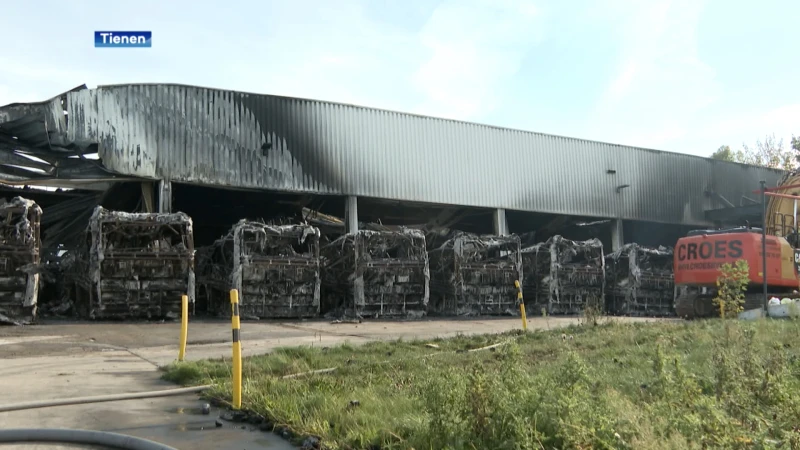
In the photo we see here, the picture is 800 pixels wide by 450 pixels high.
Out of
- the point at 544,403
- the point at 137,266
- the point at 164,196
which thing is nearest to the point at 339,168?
the point at 164,196

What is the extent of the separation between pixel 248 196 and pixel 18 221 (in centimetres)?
1108

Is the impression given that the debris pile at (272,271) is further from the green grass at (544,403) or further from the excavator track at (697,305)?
the excavator track at (697,305)

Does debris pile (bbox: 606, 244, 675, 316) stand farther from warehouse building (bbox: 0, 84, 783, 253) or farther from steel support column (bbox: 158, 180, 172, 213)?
steel support column (bbox: 158, 180, 172, 213)

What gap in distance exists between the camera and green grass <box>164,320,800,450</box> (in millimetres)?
3960

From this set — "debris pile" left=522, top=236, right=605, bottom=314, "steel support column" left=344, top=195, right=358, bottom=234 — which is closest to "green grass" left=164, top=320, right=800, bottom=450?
"debris pile" left=522, top=236, right=605, bottom=314

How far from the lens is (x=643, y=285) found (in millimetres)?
22266

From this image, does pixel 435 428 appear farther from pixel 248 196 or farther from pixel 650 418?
pixel 248 196

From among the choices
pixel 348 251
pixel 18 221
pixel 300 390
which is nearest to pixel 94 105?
pixel 18 221

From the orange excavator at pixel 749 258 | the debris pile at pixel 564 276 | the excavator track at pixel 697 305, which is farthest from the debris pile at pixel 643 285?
the excavator track at pixel 697 305

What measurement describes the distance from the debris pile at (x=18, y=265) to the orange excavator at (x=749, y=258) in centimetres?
1698

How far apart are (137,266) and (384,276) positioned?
22.7ft

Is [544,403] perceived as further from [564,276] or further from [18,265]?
[564,276]

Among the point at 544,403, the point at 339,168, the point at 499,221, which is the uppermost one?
the point at 339,168

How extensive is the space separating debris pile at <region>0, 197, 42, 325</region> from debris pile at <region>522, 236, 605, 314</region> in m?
15.3
